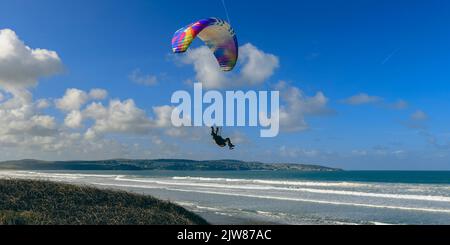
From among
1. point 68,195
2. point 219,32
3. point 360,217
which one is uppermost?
point 219,32

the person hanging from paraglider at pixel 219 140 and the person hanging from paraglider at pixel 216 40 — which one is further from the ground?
the person hanging from paraglider at pixel 216 40

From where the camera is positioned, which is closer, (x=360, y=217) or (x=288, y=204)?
(x=360, y=217)

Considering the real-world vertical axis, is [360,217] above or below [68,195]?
below

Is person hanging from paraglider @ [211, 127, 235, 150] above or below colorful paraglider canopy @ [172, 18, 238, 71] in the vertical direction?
below

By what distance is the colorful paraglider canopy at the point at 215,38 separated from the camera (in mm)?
15887

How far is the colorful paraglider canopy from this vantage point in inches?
625

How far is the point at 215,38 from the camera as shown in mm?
18812

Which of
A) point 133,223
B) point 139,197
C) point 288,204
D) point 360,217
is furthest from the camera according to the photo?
point 288,204

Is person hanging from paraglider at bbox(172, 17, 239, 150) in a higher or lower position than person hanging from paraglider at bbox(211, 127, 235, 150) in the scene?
higher

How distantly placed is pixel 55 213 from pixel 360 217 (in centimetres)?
1432
